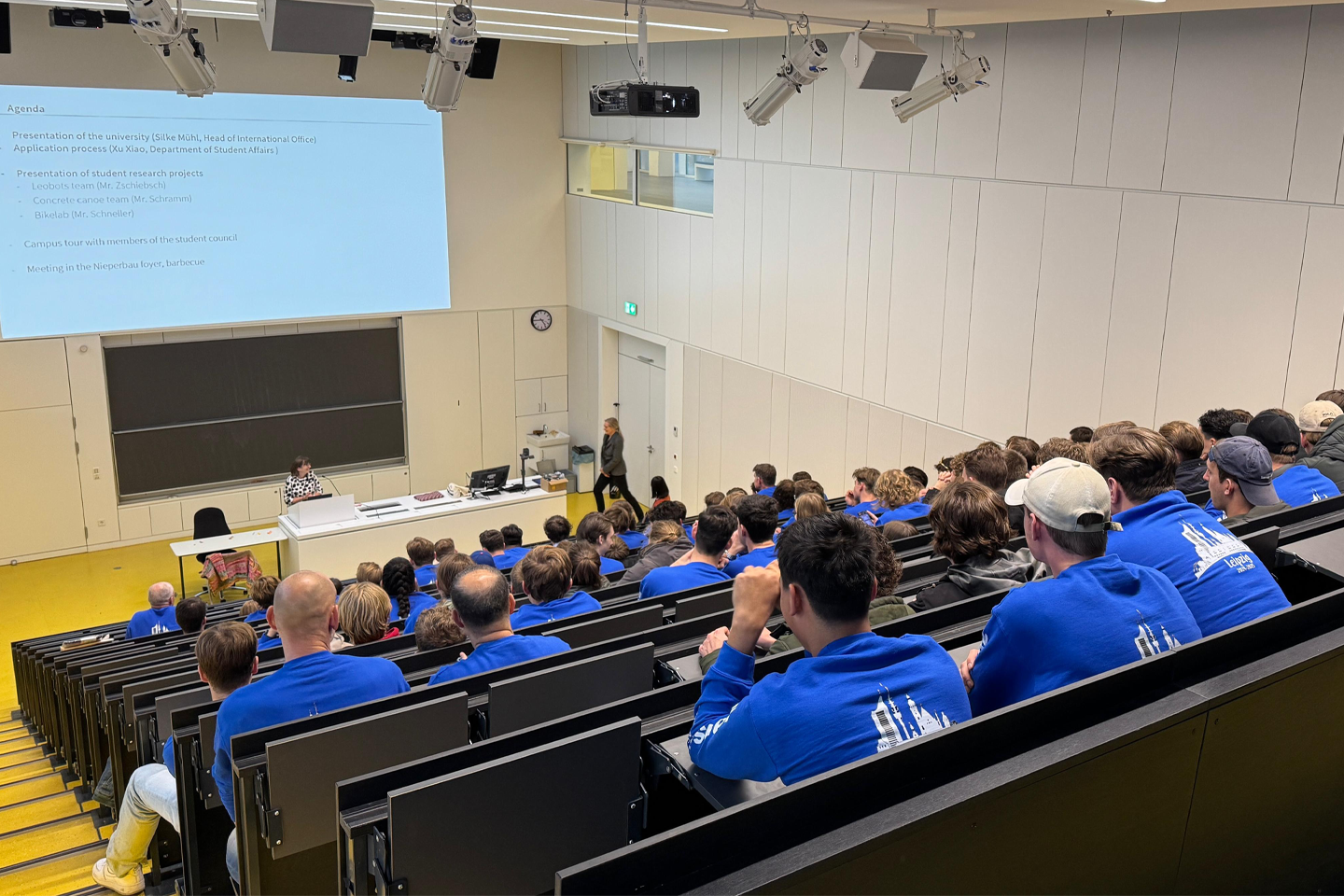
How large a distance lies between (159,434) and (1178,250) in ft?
35.7

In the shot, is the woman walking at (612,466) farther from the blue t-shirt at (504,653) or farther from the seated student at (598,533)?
the blue t-shirt at (504,653)

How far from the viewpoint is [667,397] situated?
41.2 ft

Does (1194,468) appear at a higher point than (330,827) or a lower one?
higher

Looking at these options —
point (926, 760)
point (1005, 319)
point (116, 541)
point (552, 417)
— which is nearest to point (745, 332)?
point (1005, 319)

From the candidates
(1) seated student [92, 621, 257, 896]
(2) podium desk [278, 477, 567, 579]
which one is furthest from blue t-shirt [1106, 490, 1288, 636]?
(2) podium desk [278, 477, 567, 579]

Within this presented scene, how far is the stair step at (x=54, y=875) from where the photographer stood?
161 inches

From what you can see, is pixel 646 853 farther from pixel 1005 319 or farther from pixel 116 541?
pixel 116 541

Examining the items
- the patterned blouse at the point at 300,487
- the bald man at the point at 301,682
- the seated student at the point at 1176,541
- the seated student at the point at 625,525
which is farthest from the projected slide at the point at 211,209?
the seated student at the point at 1176,541

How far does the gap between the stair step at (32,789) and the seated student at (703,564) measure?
3.49m

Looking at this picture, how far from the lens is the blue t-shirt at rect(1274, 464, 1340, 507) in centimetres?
414

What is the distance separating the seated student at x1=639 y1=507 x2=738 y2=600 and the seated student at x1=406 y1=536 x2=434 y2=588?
118 inches

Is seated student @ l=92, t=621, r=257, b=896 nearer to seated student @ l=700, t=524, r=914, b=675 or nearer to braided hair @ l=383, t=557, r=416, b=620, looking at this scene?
seated student @ l=700, t=524, r=914, b=675

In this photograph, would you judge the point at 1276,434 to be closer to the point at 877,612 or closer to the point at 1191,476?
the point at 1191,476

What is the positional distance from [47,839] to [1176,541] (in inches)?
193
